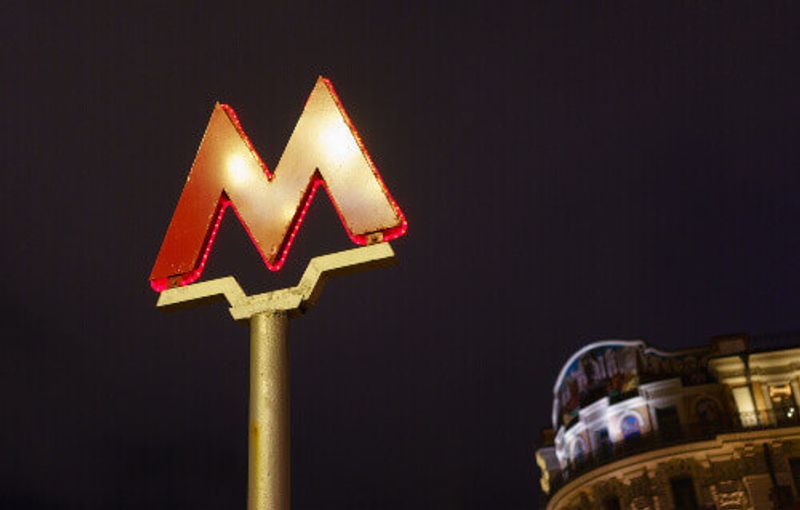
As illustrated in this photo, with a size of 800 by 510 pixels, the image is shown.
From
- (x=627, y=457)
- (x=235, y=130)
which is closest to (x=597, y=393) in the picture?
(x=627, y=457)

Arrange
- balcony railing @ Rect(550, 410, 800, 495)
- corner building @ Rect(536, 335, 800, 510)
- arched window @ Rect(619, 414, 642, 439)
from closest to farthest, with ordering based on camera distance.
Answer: corner building @ Rect(536, 335, 800, 510) < balcony railing @ Rect(550, 410, 800, 495) < arched window @ Rect(619, 414, 642, 439)

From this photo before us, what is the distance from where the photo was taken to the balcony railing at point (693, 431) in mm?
40781

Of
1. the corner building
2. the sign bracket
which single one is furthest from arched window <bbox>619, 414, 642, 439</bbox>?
the sign bracket

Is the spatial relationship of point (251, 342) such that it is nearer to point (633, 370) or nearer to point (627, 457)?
point (627, 457)

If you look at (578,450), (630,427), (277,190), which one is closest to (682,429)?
(630,427)

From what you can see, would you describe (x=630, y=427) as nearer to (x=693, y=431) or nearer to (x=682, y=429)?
(x=682, y=429)

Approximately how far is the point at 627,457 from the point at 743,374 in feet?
23.2

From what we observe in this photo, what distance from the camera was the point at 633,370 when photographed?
4553cm

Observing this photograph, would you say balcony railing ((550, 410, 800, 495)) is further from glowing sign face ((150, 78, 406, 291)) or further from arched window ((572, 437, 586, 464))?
glowing sign face ((150, 78, 406, 291))

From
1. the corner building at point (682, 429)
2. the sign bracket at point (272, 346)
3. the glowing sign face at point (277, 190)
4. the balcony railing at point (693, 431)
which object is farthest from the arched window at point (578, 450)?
the sign bracket at point (272, 346)

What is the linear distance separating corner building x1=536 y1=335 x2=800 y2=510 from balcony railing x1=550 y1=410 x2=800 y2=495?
0.16 ft

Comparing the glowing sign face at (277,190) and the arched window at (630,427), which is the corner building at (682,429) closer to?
the arched window at (630,427)

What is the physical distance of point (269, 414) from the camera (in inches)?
138

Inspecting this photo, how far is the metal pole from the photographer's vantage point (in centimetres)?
336
